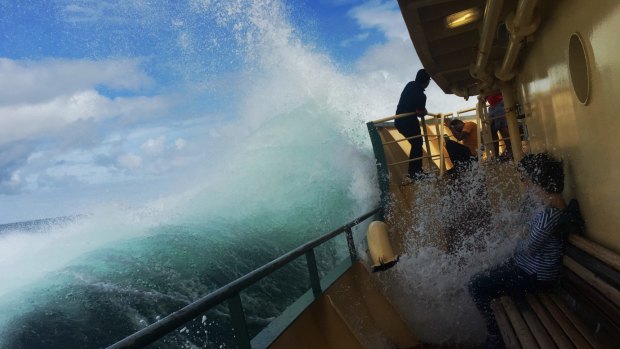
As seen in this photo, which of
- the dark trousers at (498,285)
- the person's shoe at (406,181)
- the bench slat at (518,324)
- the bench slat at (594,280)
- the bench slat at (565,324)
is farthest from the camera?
the person's shoe at (406,181)

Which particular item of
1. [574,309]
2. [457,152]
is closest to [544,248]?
[574,309]

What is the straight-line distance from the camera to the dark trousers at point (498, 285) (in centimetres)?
317

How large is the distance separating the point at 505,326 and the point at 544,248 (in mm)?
587

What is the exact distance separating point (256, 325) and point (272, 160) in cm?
918

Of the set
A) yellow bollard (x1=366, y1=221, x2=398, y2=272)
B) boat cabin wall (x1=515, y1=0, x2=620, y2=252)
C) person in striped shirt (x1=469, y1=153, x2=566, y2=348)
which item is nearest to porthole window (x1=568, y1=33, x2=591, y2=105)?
boat cabin wall (x1=515, y1=0, x2=620, y2=252)

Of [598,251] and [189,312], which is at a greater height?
[189,312]

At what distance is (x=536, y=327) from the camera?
2746 millimetres

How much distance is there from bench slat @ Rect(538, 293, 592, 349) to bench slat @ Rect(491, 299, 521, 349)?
269mm

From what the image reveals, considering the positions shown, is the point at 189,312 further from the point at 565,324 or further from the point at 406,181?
the point at 406,181

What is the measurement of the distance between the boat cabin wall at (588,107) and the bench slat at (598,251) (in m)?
0.09

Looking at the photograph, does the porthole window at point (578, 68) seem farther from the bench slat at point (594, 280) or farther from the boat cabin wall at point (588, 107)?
the bench slat at point (594, 280)

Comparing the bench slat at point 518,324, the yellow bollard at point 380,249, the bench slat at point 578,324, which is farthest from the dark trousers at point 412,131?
the bench slat at point 578,324

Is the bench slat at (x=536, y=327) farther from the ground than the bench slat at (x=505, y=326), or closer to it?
farther from the ground

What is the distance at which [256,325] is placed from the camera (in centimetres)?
671
